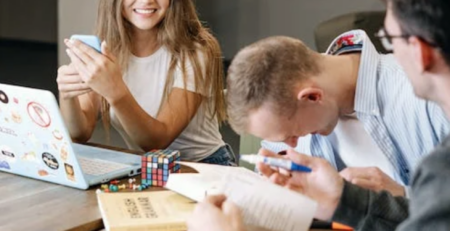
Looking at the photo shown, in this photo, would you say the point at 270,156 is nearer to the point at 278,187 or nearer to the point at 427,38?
the point at 278,187

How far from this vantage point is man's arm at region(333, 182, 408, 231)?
131 cm

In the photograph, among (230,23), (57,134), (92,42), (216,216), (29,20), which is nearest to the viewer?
(216,216)

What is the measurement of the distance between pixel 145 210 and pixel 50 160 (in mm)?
315

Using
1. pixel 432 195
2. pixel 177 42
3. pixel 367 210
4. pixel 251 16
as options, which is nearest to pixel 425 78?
pixel 432 195

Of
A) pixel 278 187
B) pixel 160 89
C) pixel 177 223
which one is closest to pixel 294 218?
pixel 278 187

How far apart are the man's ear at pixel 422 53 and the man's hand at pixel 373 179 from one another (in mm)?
502

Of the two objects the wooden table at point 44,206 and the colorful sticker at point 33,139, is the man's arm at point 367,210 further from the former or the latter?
the colorful sticker at point 33,139

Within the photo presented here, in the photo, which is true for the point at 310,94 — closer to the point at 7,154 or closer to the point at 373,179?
the point at 373,179

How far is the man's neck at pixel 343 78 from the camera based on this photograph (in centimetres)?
160

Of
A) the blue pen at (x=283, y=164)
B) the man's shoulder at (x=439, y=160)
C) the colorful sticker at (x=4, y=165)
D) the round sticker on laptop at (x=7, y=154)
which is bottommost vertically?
the colorful sticker at (x=4, y=165)

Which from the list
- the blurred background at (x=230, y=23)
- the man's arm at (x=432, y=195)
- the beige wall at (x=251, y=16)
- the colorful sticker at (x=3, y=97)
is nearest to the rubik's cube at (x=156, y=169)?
the colorful sticker at (x=3, y=97)

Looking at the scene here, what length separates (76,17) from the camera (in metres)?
5.37

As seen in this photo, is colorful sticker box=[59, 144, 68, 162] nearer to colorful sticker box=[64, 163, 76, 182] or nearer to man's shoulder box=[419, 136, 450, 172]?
colorful sticker box=[64, 163, 76, 182]

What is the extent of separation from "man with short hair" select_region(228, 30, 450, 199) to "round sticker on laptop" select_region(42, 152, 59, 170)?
1.38 feet
